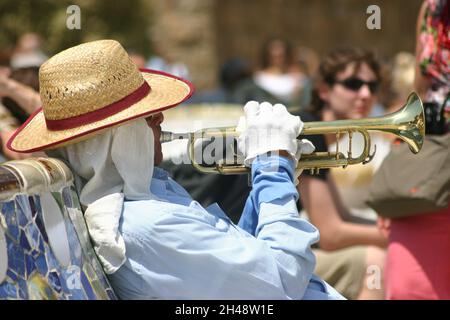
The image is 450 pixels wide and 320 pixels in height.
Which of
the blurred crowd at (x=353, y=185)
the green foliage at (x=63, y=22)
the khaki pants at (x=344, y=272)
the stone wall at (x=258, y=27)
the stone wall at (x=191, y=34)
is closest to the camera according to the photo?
the blurred crowd at (x=353, y=185)

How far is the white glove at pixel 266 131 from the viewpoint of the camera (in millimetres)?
3268

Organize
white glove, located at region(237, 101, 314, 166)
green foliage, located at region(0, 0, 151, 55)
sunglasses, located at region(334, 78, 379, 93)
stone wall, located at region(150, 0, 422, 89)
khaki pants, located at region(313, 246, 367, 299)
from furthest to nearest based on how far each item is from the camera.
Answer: stone wall, located at region(150, 0, 422, 89) < green foliage, located at region(0, 0, 151, 55) < sunglasses, located at region(334, 78, 379, 93) < khaki pants, located at region(313, 246, 367, 299) < white glove, located at region(237, 101, 314, 166)

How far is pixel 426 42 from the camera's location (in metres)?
4.72

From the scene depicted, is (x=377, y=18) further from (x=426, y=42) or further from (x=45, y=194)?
(x=45, y=194)

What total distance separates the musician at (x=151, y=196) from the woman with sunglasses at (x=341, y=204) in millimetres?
1835

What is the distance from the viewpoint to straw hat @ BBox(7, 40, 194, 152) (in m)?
3.15

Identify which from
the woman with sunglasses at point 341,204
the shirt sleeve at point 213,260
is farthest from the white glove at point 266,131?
the woman with sunglasses at point 341,204

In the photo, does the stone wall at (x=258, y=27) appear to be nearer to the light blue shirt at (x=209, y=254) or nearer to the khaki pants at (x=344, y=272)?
the khaki pants at (x=344, y=272)

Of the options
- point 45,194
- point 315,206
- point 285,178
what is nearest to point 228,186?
point 315,206

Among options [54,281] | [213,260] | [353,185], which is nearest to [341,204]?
[353,185]

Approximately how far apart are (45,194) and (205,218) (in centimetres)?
50

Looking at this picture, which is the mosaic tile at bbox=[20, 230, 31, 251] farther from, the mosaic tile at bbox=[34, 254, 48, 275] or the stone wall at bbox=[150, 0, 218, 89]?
the stone wall at bbox=[150, 0, 218, 89]

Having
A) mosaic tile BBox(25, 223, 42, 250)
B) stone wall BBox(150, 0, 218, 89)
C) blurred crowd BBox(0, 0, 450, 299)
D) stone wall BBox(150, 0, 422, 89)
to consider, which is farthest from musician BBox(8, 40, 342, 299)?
stone wall BBox(150, 0, 218, 89)

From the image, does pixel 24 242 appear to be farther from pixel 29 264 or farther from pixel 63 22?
pixel 63 22
